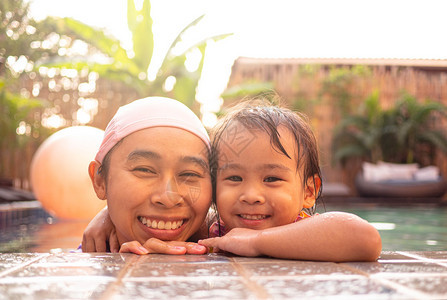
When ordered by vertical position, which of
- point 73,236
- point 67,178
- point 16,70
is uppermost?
point 16,70

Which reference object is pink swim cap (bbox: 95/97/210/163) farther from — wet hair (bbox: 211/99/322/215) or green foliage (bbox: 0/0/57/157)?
green foliage (bbox: 0/0/57/157)

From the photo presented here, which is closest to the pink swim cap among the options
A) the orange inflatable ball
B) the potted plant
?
the orange inflatable ball

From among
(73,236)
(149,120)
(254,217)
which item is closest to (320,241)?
(254,217)

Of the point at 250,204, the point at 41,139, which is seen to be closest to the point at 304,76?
the point at 41,139

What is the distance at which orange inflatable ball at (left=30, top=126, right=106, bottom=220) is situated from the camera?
563cm

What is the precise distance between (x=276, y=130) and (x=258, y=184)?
247mm

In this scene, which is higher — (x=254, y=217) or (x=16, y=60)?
(x=16, y=60)

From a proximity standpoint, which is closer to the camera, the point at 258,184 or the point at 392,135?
the point at 258,184

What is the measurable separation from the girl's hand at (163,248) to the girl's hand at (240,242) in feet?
0.26

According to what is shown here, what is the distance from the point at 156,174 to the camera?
6.51ft

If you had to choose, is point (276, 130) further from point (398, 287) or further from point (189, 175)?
point (398, 287)

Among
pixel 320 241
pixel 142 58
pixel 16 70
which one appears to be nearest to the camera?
pixel 320 241

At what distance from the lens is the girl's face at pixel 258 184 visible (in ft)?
6.51

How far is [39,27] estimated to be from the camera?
7.79 m
